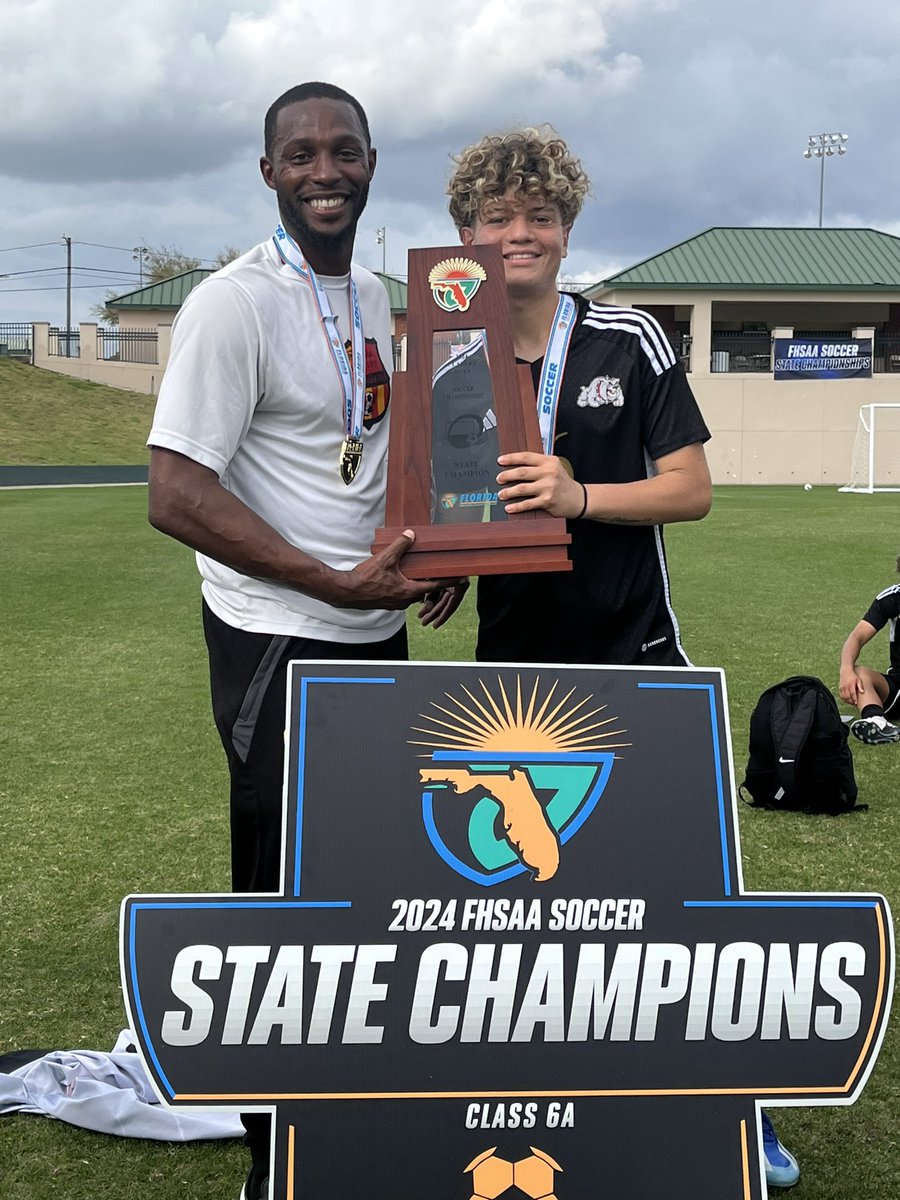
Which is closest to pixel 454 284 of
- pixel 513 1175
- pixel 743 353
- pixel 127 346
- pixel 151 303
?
pixel 513 1175

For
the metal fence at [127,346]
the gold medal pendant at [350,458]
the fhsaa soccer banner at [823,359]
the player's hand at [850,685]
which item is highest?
the metal fence at [127,346]

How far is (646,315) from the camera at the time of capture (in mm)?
2439

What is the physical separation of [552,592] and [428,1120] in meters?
1.00

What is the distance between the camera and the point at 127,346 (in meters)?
49.5

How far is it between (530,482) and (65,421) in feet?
136

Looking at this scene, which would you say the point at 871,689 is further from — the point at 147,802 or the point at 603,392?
the point at 603,392

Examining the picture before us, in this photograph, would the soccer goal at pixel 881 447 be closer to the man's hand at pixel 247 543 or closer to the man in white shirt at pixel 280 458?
the man in white shirt at pixel 280 458

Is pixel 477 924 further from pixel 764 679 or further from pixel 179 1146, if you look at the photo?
pixel 764 679

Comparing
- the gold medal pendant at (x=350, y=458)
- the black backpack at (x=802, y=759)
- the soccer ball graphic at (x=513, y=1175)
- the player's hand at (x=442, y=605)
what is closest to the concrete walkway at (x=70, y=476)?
the black backpack at (x=802, y=759)

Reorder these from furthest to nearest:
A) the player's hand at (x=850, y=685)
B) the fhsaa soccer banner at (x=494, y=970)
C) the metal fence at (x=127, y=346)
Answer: the metal fence at (x=127, y=346) → the player's hand at (x=850, y=685) → the fhsaa soccer banner at (x=494, y=970)

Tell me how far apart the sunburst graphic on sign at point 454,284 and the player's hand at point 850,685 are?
15.8ft

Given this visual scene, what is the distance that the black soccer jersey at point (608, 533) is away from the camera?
2.34 metres

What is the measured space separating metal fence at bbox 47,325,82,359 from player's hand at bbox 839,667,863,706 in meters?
47.6

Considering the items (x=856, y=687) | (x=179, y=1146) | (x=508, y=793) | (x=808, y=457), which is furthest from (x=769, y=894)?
(x=808, y=457)
